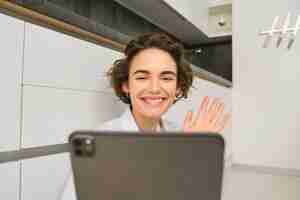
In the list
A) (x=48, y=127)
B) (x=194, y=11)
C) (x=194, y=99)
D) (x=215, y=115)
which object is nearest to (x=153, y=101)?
(x=215, y=115)

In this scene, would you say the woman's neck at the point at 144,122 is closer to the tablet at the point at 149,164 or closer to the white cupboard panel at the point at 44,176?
the white cupboard panel at the point at 44,176

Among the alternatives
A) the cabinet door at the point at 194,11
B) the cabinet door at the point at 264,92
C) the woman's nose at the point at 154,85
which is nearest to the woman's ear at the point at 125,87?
the woman's nose at the point at 154,85

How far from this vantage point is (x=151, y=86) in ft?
2.19

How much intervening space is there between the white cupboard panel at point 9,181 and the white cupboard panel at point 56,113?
0.05m

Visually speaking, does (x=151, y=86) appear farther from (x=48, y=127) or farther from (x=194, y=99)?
(x=194, y=99)

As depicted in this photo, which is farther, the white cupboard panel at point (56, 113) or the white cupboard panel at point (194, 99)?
the white cupboard panel at point (194, 99)

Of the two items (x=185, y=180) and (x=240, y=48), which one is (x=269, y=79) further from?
(x=185, y=180)

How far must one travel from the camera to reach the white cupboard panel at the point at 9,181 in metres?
0.52

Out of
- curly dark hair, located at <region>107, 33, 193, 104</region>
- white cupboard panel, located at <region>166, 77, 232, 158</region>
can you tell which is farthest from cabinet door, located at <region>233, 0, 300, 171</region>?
curly dark hair, located at <region>107, 33, 193, 104</region>

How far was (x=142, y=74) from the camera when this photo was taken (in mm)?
675

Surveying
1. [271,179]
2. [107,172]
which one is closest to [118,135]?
[107,172]

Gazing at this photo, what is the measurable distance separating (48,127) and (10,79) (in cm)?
14

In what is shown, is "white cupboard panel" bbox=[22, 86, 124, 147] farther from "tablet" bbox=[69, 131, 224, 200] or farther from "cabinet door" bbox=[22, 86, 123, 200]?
"tablet" bbox=[69, 131, 224, 200]

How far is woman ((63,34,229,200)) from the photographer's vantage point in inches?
25.6
